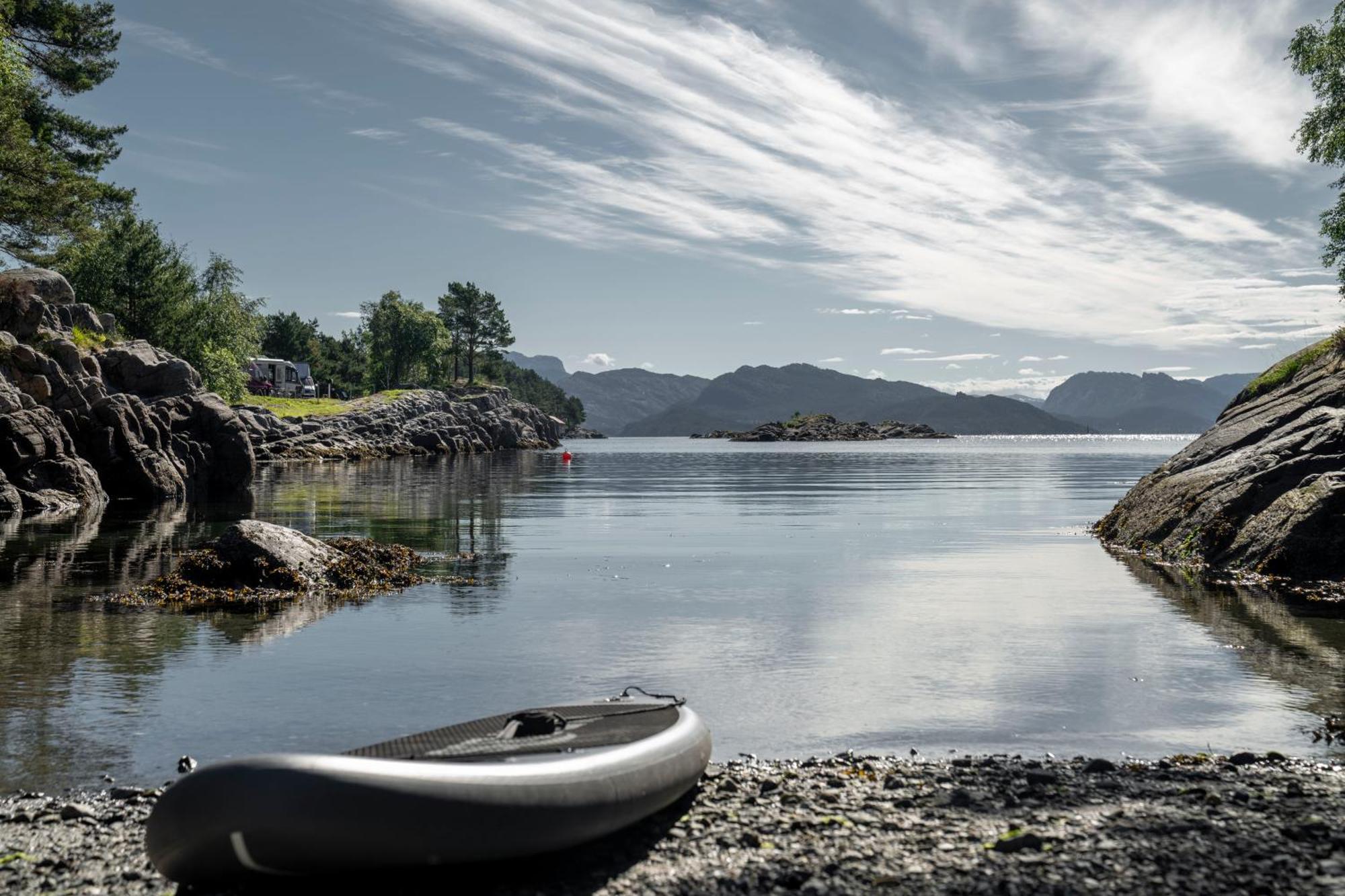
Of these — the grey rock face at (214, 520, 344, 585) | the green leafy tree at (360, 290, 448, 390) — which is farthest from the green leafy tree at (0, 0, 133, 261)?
the green leafy tree at (360, 290, 448, 390)

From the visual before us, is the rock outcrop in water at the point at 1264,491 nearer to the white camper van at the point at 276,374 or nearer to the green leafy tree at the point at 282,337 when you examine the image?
the white camper van at the point at 276,374

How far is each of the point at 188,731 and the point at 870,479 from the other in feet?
195

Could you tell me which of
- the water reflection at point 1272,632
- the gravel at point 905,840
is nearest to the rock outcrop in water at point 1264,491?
the water reflection at point 1272,632

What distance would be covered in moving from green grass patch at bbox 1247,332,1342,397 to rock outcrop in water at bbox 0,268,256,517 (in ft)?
143

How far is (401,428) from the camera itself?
12156cm

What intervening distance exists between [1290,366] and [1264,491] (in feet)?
37.1

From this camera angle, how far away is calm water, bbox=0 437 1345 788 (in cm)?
→ 1091

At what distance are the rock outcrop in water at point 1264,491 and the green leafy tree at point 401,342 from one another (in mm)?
144519

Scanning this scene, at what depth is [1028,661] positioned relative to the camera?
14.3m

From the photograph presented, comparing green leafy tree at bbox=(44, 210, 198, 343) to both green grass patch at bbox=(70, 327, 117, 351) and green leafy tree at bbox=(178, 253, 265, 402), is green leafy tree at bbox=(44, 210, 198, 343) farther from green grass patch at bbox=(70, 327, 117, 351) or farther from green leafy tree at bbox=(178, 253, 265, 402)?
green grass patch at bbox=(70, 327, 117, 351)

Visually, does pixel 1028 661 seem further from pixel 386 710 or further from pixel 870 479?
pixel 870 479

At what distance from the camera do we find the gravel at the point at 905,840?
6688 millimetres

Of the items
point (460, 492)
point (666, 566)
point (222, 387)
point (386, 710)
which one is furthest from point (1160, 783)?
point (222, 387)

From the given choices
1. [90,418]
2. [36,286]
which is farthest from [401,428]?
[90,418]
